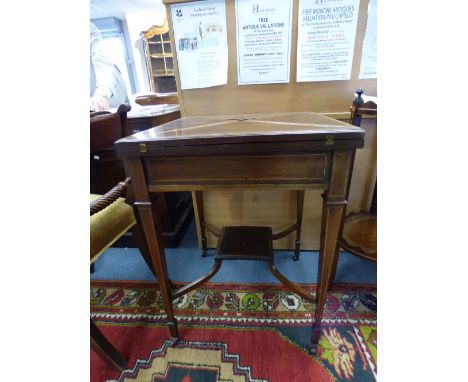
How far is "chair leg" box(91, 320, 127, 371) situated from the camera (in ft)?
2.22

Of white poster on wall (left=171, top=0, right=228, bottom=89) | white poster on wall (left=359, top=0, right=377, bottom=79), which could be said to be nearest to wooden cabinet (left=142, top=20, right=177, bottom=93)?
white poster on wall (left=171, top=0, right=228, bottom=89)

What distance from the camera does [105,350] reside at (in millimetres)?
713

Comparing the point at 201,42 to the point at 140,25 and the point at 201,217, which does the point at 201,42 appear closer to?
the point at 201,217

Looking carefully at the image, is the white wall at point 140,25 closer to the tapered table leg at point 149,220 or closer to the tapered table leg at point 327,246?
the tapered table leg at point 149,220

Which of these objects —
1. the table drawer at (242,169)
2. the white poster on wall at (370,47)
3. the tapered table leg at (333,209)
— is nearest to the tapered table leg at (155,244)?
the table drawer at (242,169)

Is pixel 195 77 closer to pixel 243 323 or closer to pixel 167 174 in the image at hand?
pixel 167 174

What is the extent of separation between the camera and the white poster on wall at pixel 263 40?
2.94ft

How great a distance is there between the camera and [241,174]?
551 mm

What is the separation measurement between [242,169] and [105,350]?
2.43 ft

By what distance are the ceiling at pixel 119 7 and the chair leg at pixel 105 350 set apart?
4.58m

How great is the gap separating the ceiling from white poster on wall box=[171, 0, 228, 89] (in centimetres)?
366
